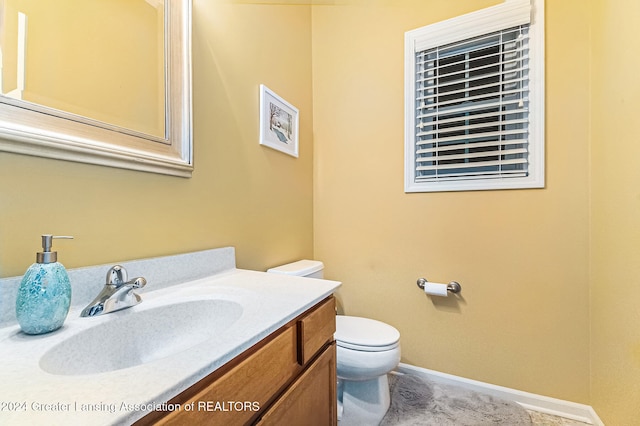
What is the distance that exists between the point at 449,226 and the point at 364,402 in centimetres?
104

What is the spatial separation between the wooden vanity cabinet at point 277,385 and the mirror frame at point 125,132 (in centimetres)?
68

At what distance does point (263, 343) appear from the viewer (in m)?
0.61

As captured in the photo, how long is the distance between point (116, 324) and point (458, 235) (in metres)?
1.59

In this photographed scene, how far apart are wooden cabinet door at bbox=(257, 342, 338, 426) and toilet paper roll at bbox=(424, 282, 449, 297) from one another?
2.79 feet

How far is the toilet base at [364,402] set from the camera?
132 cm

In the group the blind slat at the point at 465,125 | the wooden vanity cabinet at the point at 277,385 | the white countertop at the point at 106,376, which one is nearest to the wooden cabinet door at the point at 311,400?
the wooden vanity cabinet at the point at 277,385

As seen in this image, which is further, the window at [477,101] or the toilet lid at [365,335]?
the window at [477,101]

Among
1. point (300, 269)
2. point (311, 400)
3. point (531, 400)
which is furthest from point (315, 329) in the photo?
point (531, 400)

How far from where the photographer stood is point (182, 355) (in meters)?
0.48

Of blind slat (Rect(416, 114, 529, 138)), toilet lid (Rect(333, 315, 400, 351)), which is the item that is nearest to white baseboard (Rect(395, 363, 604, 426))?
toilet lid (Rect(333, 315, 400, 351))

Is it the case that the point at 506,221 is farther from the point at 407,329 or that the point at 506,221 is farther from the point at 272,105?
the point at 272,105

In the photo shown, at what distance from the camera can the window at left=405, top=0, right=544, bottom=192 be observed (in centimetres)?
141

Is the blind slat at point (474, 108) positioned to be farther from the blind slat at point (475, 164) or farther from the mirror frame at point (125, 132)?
the mirror frame at point (125, 132)

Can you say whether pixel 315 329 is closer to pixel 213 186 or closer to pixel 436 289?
pixel 213 186
